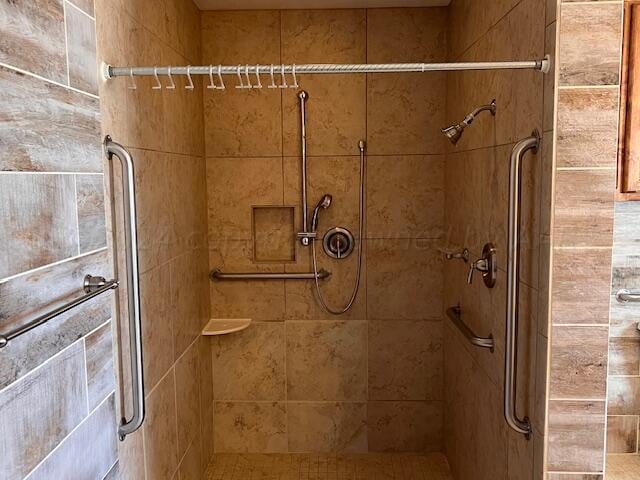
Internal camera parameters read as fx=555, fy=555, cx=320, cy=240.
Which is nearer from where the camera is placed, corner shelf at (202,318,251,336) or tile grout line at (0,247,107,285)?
A: tile grout line at (0,247,107,285)

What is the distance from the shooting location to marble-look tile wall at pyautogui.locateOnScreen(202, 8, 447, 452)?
→ 2.85 metres

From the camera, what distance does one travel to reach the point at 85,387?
1442mm

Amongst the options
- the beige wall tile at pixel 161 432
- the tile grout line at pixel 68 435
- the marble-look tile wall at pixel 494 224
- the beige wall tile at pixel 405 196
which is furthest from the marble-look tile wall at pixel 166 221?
the marble-look tile wall at pixel 494 224

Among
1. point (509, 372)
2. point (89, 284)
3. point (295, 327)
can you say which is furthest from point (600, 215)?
point (295, 327)

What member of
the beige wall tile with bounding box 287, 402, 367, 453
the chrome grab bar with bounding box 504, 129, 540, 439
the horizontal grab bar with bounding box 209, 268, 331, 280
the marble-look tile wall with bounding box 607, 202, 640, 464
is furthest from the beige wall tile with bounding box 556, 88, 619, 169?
the beige wall tile with bounding box 287, 402, 367, 453

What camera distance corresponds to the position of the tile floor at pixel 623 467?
1.95 m

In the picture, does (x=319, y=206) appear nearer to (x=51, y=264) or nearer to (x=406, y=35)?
(x=406, y=35)

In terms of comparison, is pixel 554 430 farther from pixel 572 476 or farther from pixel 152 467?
pixel 152 467

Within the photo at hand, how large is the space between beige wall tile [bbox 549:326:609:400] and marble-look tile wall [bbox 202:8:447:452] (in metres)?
1.41

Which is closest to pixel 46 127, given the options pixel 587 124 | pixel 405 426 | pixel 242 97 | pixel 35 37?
pixel 35 37

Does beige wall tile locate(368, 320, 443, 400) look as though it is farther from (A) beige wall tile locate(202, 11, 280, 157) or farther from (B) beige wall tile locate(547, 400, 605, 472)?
(B) beige wall tile locate(547, 400, 605, 472)

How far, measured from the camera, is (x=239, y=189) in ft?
9.64

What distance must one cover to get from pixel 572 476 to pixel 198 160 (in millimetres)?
2088

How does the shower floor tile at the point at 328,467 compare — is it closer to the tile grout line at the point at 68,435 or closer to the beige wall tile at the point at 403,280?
the beige wall tile at the point at 403,280
